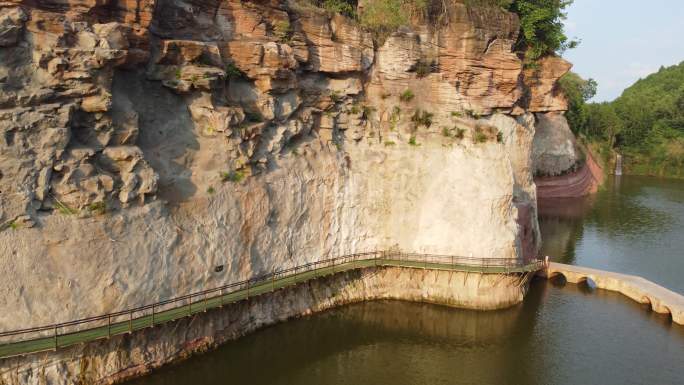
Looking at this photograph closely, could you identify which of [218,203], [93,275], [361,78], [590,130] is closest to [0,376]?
[93,275]

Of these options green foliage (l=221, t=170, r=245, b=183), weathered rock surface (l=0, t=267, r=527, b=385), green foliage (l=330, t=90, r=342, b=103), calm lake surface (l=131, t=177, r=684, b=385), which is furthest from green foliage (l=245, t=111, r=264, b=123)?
calm lake surface (l=131, t=177, r=684, b=385)

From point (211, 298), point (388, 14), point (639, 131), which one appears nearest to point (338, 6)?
point (388, 14)

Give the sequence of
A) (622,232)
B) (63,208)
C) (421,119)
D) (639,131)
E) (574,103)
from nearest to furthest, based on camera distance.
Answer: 1. (63,208)
2. (421,119)
3. (622,232)
4. (574,103)
5. (639,131)

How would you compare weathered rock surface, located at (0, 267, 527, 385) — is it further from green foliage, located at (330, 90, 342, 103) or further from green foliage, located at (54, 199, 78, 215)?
green foliage, located at (330, 90, 342, 103)

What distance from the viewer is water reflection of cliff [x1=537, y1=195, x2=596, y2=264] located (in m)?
39.5

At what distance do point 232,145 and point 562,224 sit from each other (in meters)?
36.8

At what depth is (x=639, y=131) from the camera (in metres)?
87.6

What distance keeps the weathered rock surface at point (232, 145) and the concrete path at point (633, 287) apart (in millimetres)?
2368

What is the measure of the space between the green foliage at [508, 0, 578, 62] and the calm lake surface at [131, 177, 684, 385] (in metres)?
18.0

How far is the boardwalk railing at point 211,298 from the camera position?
17.2 metres

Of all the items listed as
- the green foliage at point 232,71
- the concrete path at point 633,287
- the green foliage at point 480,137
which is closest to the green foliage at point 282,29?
the green foliage at point 232,71

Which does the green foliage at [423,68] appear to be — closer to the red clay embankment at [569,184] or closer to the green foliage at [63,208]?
the green foliage at [63,208]

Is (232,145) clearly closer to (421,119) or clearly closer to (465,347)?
(421,119)

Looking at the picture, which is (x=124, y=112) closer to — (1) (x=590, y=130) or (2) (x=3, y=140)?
(2) (x=3, y=140)
